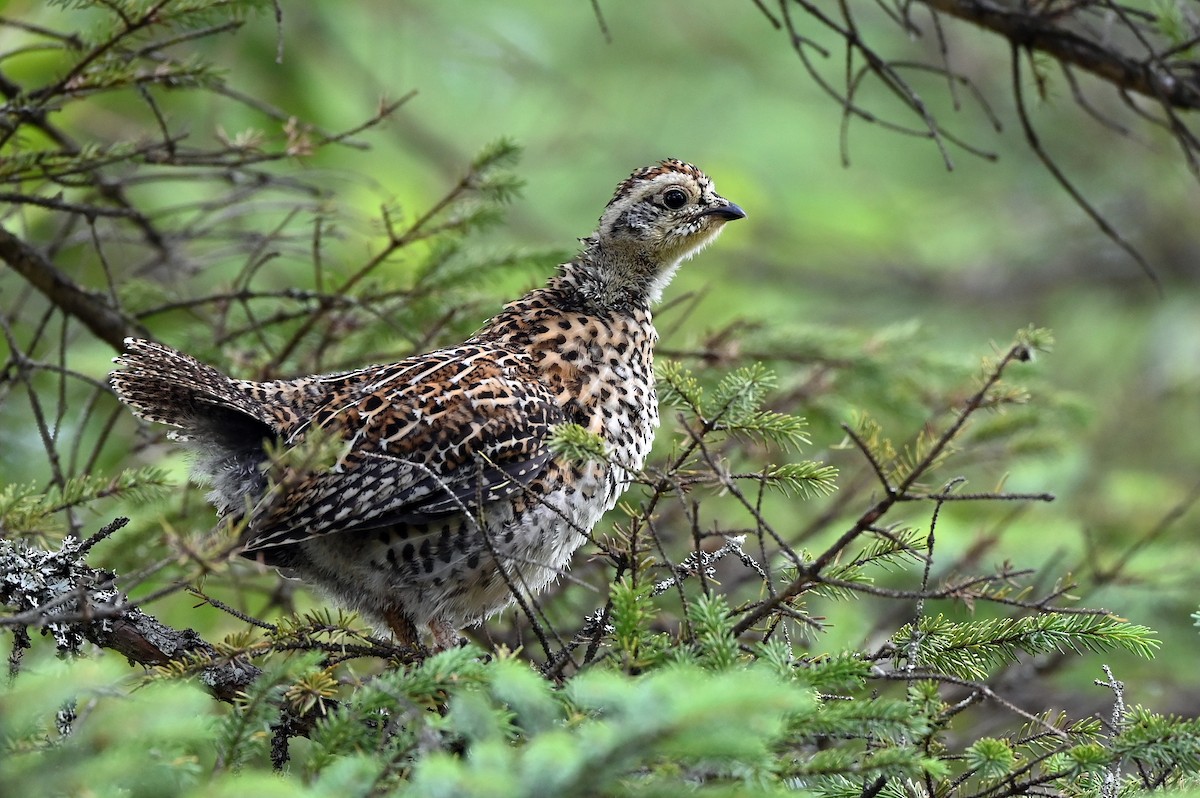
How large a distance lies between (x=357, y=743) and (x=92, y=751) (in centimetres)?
69

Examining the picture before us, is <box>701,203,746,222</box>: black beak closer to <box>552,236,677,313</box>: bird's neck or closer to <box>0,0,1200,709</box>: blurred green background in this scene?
<box>552,236,677,313</box>: bird's neck

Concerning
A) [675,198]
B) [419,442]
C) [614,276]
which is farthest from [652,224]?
[419,442]

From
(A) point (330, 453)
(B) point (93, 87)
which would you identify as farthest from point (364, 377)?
(A) point (330, 453)

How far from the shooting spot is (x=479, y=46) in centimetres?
923

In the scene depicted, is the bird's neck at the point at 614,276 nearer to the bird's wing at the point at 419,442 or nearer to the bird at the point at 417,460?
the bird at the point at 417,460

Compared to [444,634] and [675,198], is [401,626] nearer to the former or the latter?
[444,634]

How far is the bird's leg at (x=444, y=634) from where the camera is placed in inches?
178

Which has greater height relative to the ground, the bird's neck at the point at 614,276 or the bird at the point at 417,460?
the bird's neck at the point at 614,276

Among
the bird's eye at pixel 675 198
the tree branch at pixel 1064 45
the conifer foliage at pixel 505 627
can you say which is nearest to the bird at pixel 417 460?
→ the conifer foliage at pixel 505 627

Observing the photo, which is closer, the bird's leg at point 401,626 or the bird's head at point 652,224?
the bird's leg at point 401,626

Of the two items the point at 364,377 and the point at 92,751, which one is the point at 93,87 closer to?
the point at 364,377

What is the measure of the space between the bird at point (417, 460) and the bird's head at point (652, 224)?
542 mm

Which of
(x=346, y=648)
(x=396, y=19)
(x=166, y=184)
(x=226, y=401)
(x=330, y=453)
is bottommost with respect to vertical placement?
(x=346, y=648)

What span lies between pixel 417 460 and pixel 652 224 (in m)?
1.51
